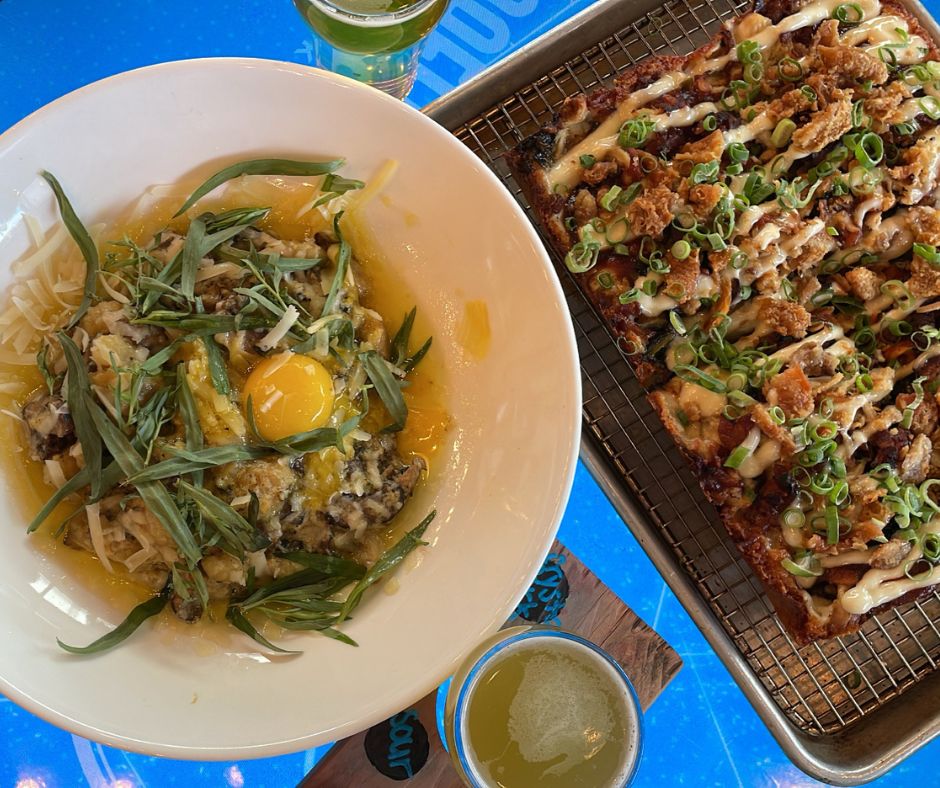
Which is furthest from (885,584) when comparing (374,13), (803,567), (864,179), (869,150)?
(374,13)

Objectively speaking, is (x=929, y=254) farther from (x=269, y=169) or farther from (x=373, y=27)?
(x=269, y=169)

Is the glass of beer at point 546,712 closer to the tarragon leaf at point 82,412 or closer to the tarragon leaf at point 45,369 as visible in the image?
the tarragon leaf at point 82,412

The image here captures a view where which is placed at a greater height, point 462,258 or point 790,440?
point 462,258

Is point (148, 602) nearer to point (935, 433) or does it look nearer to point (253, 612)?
point (253, 612)

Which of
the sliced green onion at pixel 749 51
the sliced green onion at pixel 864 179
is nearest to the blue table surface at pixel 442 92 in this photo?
the sliced green onion at pixel 749 51

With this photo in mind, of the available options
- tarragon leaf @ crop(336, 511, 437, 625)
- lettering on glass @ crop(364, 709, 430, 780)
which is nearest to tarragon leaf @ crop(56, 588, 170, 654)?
tarragon leaf @ crop(336, 511, 437, 625)

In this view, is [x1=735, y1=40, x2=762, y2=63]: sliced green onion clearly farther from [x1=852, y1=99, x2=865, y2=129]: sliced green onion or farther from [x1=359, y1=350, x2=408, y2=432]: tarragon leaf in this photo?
[x1=359, y1=350, x2=408, y2=432]: tarragon leaf

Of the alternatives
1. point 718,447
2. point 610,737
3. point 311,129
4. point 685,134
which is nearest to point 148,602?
point 311,129
